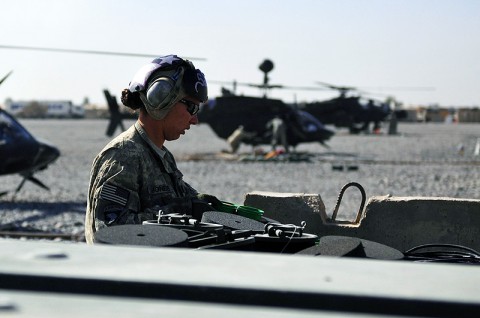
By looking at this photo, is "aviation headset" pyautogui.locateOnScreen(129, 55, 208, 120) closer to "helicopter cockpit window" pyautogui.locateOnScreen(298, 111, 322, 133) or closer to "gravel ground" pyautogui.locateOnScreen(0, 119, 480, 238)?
"gravel ground" pyautogui.locateOnScreen(0, 119, 480, 238)

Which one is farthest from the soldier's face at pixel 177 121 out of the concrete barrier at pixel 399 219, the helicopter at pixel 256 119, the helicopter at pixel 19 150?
the helicopter at pixel 256 119

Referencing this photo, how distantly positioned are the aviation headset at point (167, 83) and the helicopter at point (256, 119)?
93.5 ft

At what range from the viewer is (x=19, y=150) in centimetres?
1602

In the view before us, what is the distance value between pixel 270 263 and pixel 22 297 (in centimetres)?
36

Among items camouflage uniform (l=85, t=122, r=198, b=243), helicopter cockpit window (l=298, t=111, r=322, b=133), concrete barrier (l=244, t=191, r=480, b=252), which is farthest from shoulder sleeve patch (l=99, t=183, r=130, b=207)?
helicopter cockpit window (l=298, t=111, r=322, b=133)

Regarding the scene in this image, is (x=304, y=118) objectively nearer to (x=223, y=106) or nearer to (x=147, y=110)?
(x=223, y=106)

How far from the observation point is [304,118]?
3353 cm

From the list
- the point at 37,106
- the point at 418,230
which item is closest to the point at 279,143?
the point at 418,230

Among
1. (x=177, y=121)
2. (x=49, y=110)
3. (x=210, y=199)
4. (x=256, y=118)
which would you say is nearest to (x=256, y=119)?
(x=256, y=118)

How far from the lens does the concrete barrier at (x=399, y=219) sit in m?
4.75

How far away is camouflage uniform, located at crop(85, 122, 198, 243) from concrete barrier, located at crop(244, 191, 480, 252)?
83 cm

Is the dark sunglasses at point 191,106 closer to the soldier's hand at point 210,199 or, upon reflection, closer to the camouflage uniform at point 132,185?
the camouflage uniform at point 132,185

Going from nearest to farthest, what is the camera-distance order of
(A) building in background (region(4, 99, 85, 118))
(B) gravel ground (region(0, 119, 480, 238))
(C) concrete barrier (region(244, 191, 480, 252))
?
(C) concrete barrier (region(244, 191, 480, 252)) → (B) gravel ground (region(0, 119, 480, 238)) → (A) building in background (region(4, 99, 85, 118))

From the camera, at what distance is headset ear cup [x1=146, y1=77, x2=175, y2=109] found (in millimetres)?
4098
